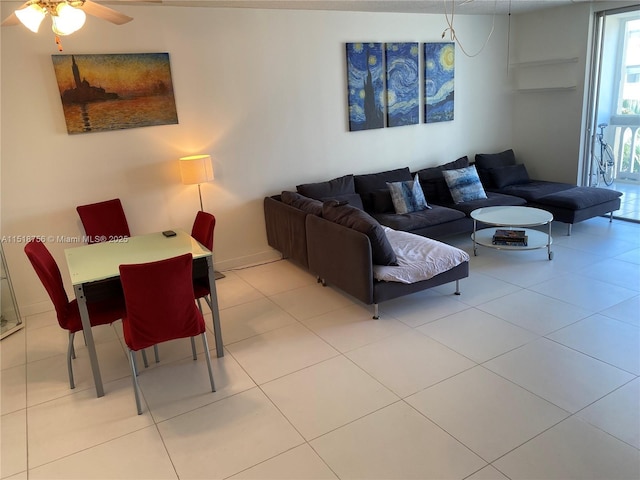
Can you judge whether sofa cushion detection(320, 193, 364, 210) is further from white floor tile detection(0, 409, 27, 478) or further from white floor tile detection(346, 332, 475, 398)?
white floor tile detection(0, 409, 27, 478)

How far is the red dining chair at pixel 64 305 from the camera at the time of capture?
2.90 m

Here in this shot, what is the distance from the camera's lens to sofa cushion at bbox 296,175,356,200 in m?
5.11

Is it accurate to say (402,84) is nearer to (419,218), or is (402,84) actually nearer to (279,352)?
(419,218)

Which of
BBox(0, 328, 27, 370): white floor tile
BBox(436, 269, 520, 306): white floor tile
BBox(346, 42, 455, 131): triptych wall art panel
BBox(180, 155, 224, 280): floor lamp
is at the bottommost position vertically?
BBox(436, 269, 520, 306): white floor tile

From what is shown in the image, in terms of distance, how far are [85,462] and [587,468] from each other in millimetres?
2453

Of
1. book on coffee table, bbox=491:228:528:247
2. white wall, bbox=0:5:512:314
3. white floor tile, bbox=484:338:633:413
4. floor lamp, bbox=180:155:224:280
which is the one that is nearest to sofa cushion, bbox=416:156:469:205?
white wall, bbox=0:5:512:314

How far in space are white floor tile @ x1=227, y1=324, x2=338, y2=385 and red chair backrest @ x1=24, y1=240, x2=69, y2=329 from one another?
1.13 metres

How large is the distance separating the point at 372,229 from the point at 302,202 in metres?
1.20

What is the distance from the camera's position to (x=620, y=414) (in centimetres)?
250

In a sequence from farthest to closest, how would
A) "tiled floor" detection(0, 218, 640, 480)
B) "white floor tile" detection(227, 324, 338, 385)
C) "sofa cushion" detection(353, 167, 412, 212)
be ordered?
1. "sofa cushion" detection(353, 167, 412, 212)
2. "white floor tile" detection(227, 324, 338, 385)
3. "tiled floor" detection(0, 218, 640, 480)

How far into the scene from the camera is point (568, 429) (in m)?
2.42

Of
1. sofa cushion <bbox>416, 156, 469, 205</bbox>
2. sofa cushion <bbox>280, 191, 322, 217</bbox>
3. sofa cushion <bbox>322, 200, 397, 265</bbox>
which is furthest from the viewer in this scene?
sofa cushion <bbox>416, 156, 469, 205</bbox>

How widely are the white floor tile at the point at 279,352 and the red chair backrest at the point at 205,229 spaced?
0.80 m

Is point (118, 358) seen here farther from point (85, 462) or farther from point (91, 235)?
point (91, 235)
